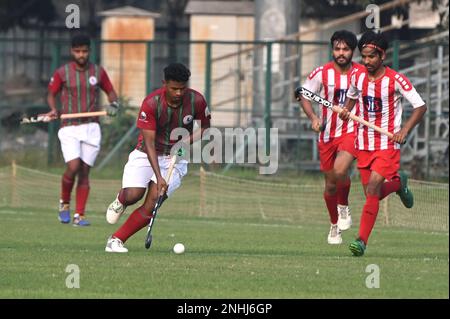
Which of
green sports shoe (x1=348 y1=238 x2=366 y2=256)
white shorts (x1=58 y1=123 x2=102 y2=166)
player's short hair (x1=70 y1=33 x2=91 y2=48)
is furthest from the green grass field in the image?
player's short hair (x1=70 y1=33 x2=91 y2=48)

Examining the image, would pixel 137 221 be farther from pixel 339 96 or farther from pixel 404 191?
pixel 339 96

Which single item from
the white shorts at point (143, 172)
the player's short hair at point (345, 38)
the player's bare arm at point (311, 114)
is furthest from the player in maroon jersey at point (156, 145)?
the player's short hair at point (345, 38)

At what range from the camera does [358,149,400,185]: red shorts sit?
1432 centimetres

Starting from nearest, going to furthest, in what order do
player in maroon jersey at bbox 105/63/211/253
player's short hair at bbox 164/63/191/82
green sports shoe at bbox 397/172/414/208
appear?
player's short hair at bbox 164/63/191/82, player in maroon jersey at bbox 105/63/211/253, green sports shoe at bbox 397/172/414/208

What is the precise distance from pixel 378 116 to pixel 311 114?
0.95 meters

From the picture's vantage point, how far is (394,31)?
3450 centimetres

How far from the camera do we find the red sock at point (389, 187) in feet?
47.6

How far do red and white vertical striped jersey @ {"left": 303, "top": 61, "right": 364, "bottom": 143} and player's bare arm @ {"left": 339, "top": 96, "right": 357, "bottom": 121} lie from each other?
0.74 metres

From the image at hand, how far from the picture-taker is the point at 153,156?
13797mm

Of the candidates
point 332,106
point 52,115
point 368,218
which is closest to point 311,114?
point 332,106

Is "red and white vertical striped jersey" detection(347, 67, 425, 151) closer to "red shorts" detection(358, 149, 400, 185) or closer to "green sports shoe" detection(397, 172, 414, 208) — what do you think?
"red shorts" detection(358, 149, 400, 185)

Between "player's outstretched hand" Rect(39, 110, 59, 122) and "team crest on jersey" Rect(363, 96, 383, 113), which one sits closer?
"team crest on jersey" Rect(363, 96, 383, 113)

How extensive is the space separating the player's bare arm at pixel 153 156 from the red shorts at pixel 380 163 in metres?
2.13
